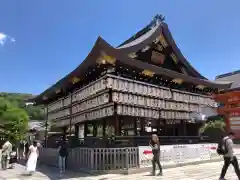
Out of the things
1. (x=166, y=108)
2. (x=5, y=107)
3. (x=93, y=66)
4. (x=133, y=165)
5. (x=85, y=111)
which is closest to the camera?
(x=133, y=165)

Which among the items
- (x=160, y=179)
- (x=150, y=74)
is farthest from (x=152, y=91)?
(x=160, y=179)

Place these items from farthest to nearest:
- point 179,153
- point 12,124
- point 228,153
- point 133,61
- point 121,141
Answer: point 12,124
point 179,153
point 133,61
point 121,141
point 228,153

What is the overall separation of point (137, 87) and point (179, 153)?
4.69 meters


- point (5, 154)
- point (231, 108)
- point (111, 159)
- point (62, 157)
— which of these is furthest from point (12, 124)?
point (231, 108)

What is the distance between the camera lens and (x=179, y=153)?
48.1ft

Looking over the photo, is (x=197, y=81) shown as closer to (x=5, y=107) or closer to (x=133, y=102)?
(x=133, y=102)

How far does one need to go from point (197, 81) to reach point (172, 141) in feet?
15.6

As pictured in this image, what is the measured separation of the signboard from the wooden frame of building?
197cm

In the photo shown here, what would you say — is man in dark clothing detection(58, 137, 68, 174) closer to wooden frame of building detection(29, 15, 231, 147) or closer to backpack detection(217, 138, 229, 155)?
wooden frame of building detection(29, 15, 231, 147)

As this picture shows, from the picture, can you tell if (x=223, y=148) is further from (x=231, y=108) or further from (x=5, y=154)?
(x=231, y=108)

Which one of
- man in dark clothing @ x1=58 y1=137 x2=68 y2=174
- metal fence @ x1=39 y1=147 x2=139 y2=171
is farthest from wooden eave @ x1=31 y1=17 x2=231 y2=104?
man in dark clothing @ x1=58 y1=137 x2=68 y2=174

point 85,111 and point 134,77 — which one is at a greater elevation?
point 134,77

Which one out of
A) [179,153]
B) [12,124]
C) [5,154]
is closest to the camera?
[179,153]

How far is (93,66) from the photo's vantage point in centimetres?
1456
